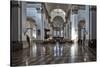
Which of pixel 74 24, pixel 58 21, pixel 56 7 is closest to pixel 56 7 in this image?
pixel 56 7

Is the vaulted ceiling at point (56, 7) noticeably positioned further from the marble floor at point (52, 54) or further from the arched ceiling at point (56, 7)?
the marble floor at point (52, 54)

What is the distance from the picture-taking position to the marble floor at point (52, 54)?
1.89 meters

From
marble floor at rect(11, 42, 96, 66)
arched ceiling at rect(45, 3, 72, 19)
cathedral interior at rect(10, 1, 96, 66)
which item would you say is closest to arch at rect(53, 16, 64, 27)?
cathedral interior at rect(10, 1, 96, 66)

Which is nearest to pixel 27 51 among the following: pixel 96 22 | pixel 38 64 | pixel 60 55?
pixel 38 64

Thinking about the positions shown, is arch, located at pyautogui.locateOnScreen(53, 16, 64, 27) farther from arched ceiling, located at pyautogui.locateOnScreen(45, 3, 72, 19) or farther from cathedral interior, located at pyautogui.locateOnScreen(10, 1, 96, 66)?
arched ceiling, located at pyautogui.locateOnScreen(45, 3, 72, 19)

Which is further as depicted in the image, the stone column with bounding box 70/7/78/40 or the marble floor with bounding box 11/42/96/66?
the stone column with bounding box 70/7/78/40

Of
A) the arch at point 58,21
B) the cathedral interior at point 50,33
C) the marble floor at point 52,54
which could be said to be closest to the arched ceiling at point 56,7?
the cathedral interior at point 50,33

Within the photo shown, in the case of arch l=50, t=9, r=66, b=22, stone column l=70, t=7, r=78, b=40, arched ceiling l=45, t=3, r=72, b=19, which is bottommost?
stone column l=70, t=7, r=78, b=40

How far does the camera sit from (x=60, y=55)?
198 cm

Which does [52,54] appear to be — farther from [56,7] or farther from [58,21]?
[56,7]

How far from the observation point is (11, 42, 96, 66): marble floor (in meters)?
1.89

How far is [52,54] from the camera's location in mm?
1959

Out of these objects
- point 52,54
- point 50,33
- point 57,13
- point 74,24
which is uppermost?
point 57,13
